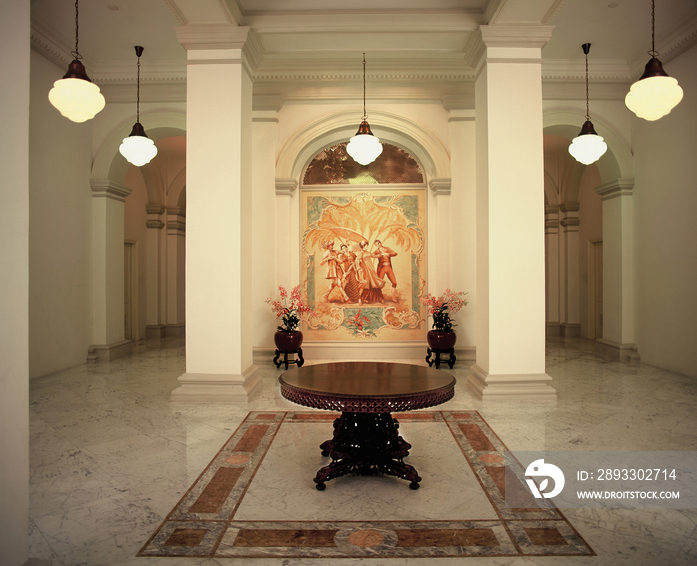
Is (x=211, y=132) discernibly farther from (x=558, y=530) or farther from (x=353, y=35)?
(x=558, y=530)

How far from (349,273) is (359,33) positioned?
14.2 ft

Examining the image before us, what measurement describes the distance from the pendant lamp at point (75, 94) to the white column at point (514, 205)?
500 cm

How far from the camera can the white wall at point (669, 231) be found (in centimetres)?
715

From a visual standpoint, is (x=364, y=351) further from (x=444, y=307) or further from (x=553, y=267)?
(x=553, y=267)

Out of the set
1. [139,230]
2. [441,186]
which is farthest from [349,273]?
[139,230]

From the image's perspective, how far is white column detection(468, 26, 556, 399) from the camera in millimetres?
5875

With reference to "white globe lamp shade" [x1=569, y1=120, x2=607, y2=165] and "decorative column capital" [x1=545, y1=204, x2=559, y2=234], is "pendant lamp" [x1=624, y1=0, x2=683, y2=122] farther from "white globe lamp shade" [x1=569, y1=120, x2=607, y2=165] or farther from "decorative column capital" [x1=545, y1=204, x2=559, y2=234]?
"decorative column capital" [x1=545, y1=204, x2=559, y2=234]

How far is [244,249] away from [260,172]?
2.99 metres

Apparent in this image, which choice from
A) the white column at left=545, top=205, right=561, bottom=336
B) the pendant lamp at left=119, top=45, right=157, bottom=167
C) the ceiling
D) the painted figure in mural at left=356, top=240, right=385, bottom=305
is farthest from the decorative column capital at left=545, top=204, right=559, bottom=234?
the pendant lamp at left=119, top=45, right=157, bottom=167

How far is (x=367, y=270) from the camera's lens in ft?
29.9

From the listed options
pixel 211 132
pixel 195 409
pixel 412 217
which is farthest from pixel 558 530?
pixel 412 217

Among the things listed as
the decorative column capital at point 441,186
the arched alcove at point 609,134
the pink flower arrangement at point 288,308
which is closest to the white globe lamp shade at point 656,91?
the arched alcove at point 609,134

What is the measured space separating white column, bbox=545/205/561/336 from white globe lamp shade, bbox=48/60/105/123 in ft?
36.0

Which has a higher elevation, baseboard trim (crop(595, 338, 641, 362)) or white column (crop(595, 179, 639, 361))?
white column (crop(595, 179, 639, 361))
